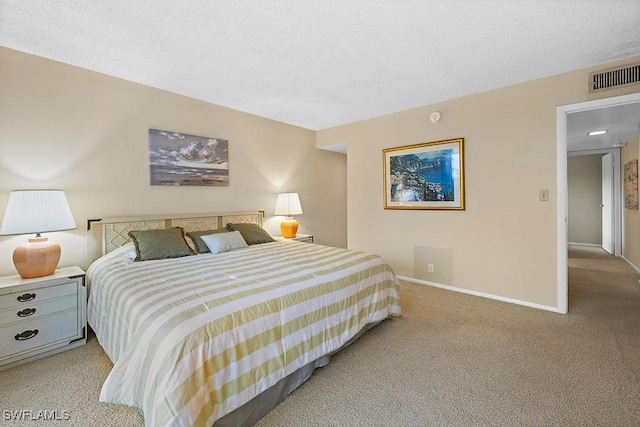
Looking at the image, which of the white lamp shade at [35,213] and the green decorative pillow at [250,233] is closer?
the white lamp shade at [35,213]

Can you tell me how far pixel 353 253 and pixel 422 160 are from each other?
1901 mm

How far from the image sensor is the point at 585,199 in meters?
6.71

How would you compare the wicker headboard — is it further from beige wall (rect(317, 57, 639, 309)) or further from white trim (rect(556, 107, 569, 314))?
white trim (rect(556, 107, 569, 314))

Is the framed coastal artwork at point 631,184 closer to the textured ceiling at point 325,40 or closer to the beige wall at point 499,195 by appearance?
the beige wall at point 499,195

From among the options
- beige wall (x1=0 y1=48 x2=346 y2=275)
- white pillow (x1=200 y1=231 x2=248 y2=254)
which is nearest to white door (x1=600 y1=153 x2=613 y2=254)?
beige wall (x1=0 y1=48 x2=346 y2=275)

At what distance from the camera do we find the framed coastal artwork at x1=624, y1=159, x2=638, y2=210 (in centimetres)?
445

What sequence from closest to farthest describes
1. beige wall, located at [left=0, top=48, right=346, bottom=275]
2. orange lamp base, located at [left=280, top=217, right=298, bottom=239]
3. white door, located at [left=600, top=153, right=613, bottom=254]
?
beige wall, located at [left=0, top=48, right=346, bottom=275]
orange lamp base, located at [left=280, top=217, right=298, bottom=239]
white door, located at [left=600, top=153, right=613, bottom=254]

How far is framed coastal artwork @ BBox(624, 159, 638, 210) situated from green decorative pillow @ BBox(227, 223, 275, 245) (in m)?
5.68

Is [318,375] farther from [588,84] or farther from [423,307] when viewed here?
[588,84]

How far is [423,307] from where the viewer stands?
3.13 meters

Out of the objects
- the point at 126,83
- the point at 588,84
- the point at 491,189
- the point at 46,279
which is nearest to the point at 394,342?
the point at 491,189

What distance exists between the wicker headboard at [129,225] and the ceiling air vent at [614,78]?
13.7ft

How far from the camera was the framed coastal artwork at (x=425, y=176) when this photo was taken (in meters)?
3.61

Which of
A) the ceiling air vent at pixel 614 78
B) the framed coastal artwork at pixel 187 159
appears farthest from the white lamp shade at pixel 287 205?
the ceiling air vent at pixel 614 78
